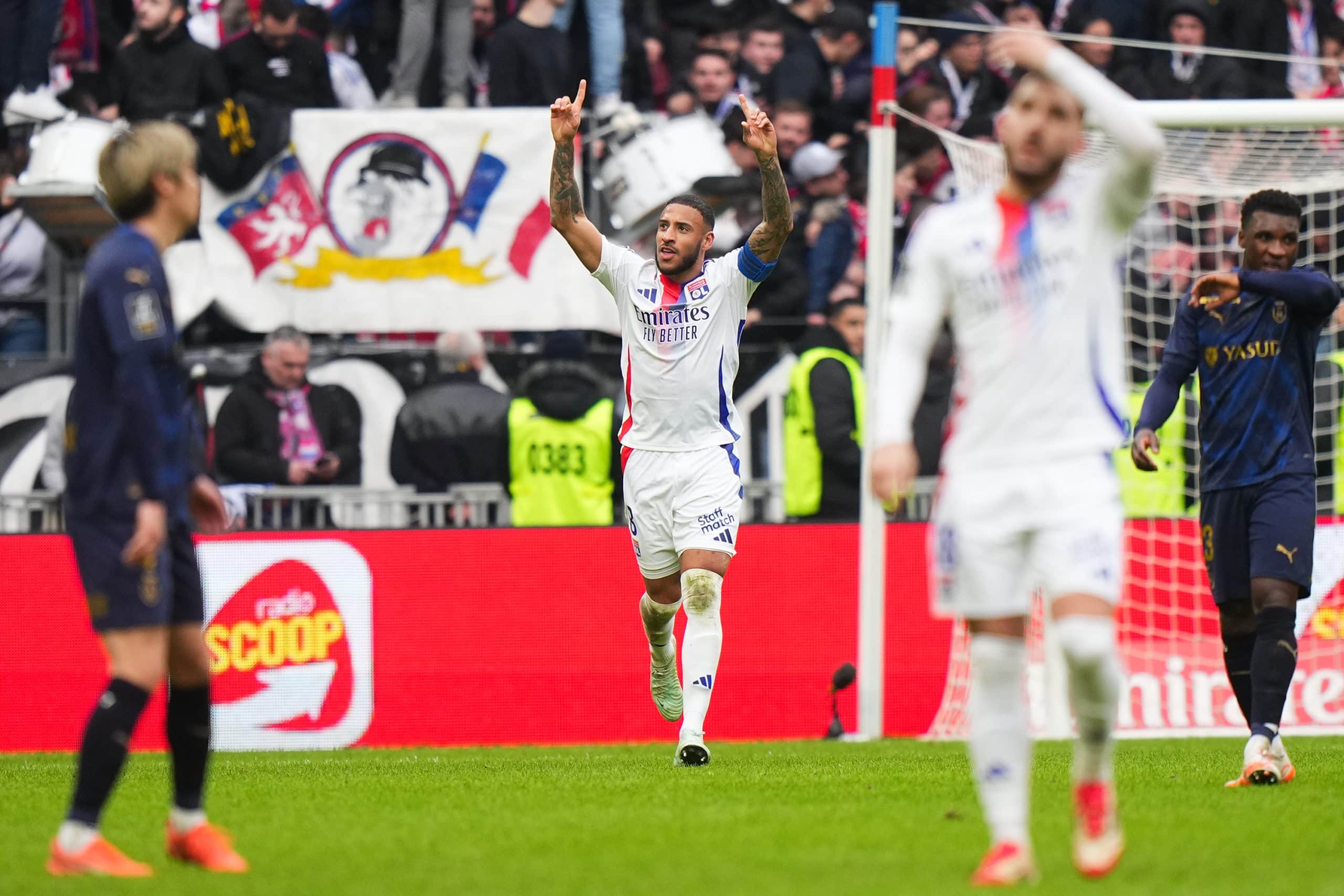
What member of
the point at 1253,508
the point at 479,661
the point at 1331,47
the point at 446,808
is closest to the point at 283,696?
the point at 479,661

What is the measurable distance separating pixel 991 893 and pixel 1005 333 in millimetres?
1574

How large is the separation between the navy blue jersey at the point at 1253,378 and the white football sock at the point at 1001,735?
324 centimetres

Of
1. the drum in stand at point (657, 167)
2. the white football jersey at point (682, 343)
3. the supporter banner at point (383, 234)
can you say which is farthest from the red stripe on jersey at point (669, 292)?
the supporter banner at point (383, 234)

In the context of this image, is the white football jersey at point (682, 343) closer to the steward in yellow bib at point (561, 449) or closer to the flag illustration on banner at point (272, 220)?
the steward in yellow bib at point (561, 449)

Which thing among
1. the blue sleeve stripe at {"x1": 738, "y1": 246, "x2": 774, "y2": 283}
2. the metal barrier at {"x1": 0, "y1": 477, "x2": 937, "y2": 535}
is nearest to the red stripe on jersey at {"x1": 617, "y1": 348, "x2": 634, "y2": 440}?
the blue sleeve stripe at {"x1": 738, "y1": 246, "x2": 774, "y2": 283}

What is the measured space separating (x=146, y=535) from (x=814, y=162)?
1079 centimetres

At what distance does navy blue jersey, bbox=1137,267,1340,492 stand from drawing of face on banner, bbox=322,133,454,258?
7430 mm

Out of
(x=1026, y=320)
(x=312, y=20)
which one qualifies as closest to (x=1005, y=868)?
(x=1026, y=320)

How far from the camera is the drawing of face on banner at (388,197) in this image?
14.5 metres

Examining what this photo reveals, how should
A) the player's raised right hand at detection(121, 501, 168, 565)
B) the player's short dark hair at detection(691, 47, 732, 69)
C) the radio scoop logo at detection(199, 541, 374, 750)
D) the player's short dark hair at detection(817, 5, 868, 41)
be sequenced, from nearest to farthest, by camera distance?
the player's raised right hand at detection(121, 501, 168, 565) → the radio scoop logo at detection(199, 541, 374, 750) → the player's short dark hair at detection(691, 47, 732, 69) → the player's short dark hair at detection(817, 5, 868, 41)

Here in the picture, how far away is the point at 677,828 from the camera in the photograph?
21.1 feet

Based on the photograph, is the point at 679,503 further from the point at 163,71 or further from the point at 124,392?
the point at 163,71

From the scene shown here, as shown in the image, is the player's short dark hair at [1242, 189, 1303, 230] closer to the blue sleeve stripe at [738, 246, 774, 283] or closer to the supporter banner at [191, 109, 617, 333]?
the blue sleeve stripe at [738, 246, 774, 283]

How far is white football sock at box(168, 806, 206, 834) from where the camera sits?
5.73 m
